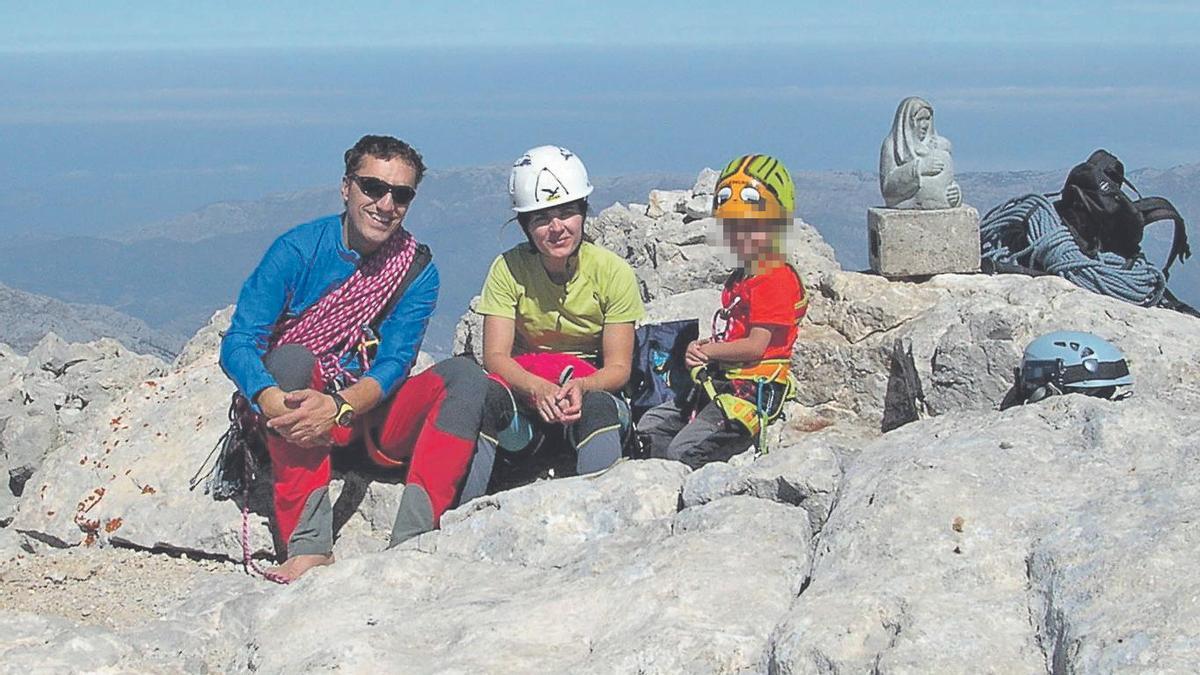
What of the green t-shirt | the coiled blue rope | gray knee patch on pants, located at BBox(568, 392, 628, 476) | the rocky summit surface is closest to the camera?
A: the rocky summit surface

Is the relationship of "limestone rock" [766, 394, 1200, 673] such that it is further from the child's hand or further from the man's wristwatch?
the man's wristwatch

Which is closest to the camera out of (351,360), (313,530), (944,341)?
(313,530)

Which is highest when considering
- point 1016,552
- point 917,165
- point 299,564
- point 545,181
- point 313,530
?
point 545,181

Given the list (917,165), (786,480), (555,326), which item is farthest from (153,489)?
(917,165)

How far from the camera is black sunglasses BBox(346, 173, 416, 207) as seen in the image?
20.8 ft

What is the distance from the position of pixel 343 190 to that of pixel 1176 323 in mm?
5109

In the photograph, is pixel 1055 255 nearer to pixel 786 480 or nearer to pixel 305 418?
pixel 786 480

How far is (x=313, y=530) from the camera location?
20.8ft

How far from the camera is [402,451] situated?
6820 millimetres

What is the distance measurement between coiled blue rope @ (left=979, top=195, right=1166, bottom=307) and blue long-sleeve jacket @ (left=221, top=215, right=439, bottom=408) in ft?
22.1

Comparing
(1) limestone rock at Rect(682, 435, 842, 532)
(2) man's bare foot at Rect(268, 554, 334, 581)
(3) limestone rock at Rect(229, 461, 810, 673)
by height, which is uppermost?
(1) limestone rock at Rect(682, 435, 842, 532)

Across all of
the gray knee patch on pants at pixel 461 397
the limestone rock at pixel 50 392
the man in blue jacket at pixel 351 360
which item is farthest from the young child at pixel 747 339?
the limestone rock at pixel 50 392

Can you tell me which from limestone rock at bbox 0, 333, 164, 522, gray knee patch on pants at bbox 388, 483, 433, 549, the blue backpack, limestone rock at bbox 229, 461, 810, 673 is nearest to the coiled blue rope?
the blue backpack

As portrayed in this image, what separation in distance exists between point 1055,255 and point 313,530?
819 centimetres
